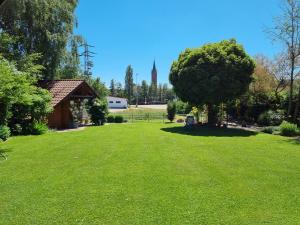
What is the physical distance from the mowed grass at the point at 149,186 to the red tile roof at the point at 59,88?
35.9 feet

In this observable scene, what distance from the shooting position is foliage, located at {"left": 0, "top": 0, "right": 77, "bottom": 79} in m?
23.5

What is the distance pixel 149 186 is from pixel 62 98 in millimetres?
16646

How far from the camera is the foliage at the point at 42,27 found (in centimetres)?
2347

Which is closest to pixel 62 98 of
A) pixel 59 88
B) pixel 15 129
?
pixel 59 88

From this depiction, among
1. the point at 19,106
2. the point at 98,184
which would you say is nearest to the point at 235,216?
the point at 98,184

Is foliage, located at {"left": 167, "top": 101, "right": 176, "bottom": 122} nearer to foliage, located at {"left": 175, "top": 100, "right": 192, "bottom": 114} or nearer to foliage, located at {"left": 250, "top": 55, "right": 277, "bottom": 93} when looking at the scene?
foliage, located at {"left": 175, "top": 100, "right": 192, "bottom": 114}

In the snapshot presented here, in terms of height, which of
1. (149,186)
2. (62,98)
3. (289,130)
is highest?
(62,98)

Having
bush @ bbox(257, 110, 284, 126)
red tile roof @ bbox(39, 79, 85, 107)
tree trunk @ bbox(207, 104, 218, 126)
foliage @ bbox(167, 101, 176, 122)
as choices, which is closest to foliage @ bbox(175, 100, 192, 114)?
foliage @ bbox(167, 101, 176, 122)

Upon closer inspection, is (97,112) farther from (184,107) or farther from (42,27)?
(184,107)

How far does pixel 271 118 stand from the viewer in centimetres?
2333

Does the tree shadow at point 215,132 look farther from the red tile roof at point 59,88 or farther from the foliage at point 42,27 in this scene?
the foliage at point 42,27

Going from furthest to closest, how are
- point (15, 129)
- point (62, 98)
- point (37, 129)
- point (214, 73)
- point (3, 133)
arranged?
point (62, 98)
point (214, 73)
point (37, 129)
point (15, 129)
point (3, 133)

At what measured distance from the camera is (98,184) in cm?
709

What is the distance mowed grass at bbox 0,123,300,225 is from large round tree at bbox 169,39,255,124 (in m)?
8.49
